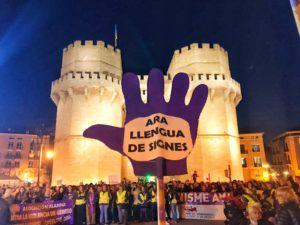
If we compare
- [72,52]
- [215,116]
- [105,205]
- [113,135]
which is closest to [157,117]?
[113,135]

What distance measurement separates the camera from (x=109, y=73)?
27094mm

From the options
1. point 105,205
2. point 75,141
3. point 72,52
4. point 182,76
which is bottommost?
point 105,205

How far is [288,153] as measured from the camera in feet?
168

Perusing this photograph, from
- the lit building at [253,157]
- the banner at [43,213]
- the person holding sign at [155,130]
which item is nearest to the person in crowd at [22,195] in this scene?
the banner at [43,213]

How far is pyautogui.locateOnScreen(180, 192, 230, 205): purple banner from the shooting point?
11719mm

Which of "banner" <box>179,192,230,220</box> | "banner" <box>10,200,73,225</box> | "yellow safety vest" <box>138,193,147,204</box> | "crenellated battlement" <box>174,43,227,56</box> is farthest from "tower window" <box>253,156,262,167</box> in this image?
"banner" <box>10,200,73,225</box>

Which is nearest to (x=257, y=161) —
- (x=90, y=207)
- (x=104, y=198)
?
(x=104, y=198)

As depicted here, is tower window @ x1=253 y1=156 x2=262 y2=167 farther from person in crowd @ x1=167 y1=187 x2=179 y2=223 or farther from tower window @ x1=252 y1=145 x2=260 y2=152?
person in crowd @ x1=167 y1=187 x2=179 y2=223

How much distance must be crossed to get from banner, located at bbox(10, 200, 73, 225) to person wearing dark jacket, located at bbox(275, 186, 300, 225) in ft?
25.7

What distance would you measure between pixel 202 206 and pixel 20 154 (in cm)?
5637

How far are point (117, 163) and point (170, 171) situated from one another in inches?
836

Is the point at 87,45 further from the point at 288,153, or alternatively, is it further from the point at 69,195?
the point at 288,153

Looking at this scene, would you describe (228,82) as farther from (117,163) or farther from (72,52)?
(72,52)

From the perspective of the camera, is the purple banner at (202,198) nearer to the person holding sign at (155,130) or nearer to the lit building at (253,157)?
the person holding sign at (155,130)
